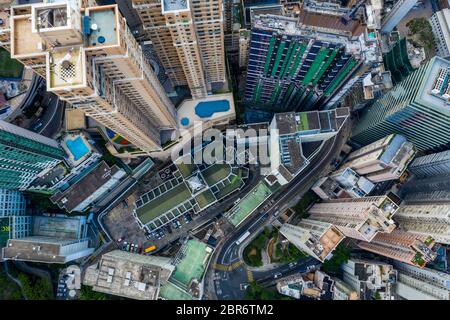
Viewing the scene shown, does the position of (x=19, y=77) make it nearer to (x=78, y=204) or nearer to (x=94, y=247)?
(x=78, y=204)

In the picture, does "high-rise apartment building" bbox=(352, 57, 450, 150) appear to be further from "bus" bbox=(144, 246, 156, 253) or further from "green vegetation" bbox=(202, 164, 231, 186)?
"bus" bbox=(144, 246, 156, 253)

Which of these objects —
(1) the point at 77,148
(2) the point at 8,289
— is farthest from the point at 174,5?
(2) the point at 8,289

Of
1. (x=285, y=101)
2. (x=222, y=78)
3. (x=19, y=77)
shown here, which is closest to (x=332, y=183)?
(x=285, y=101)

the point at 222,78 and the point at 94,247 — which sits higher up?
the point at 222,78

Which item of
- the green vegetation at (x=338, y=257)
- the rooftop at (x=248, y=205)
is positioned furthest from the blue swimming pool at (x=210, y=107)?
the green vegetation at (x=338, y=257)

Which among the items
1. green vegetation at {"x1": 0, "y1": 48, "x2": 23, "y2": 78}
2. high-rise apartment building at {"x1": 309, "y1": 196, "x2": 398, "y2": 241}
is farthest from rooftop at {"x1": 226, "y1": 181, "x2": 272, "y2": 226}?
green vegetation at {"x1": 0, "y1": 48, "x2": 23, "y2": 78}

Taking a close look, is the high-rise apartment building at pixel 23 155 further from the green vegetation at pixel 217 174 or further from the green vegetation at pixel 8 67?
the green vegetation at pixel 217 174

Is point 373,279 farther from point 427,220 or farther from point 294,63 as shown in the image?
point 294,63
